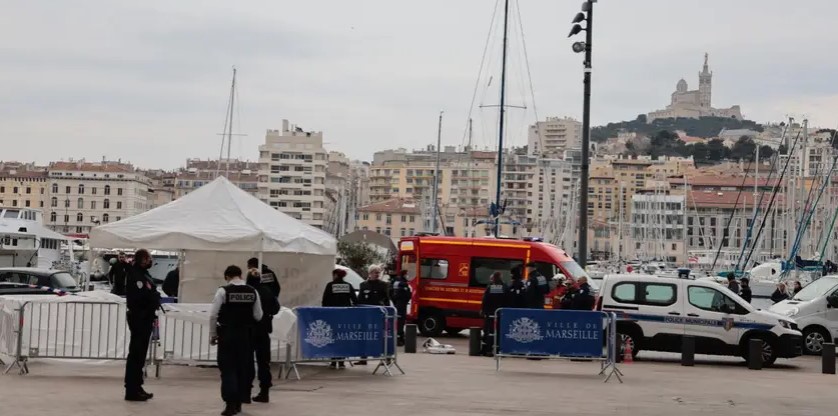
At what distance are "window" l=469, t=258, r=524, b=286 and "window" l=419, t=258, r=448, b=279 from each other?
0.66 m

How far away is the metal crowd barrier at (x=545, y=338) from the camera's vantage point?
68.5 feet

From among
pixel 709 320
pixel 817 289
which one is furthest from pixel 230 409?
pixel 817 289

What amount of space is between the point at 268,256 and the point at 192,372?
6.49m

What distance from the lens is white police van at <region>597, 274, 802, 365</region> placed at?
25266 millimetres

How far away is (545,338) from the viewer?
2109 cm

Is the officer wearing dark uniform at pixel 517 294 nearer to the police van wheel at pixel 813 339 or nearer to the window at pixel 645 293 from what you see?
the window at pixel 645 293

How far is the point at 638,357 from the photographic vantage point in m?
26.8

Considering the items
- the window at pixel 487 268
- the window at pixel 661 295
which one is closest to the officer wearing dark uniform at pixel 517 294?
the window at pixel 661 295

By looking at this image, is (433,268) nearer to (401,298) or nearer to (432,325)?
(432,325)

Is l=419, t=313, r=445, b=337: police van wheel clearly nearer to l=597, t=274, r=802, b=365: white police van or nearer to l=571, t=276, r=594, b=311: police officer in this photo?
l=597, t=274, r=802, b=365: white police van

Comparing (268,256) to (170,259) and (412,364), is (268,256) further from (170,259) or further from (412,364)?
(170,259)

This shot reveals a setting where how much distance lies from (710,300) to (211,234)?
980 centimetres

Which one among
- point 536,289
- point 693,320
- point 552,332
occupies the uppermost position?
point 536,289

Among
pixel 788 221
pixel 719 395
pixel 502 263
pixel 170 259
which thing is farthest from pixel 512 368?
pixel 788 221
